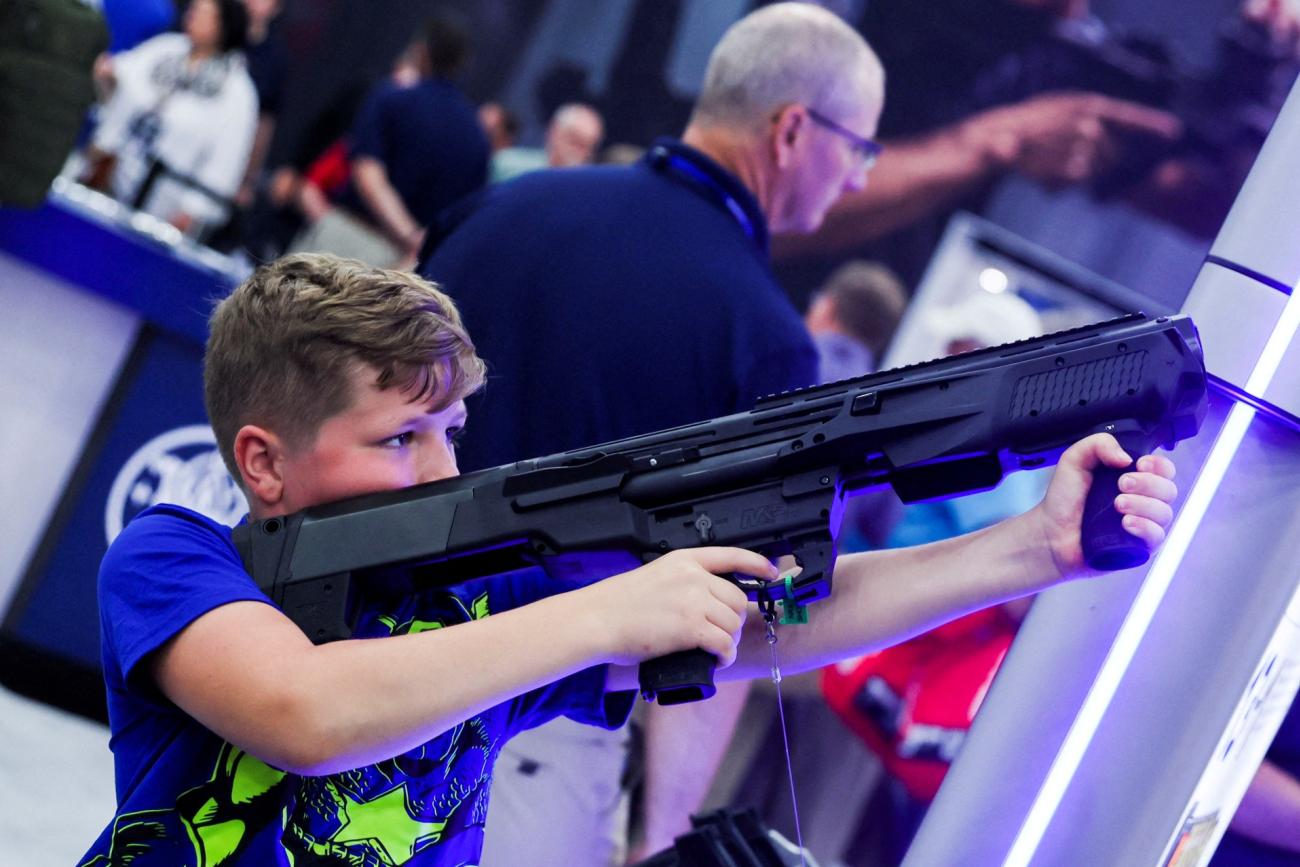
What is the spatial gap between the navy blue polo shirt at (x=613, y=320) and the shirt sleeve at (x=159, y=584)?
0.78m

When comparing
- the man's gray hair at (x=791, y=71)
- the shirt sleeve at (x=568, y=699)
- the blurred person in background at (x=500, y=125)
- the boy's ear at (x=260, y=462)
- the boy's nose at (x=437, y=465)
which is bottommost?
the blurred person in background at (x=500, y=125)

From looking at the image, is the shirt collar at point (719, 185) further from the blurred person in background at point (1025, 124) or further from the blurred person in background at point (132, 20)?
the blurred person in background at point (1025, 124)

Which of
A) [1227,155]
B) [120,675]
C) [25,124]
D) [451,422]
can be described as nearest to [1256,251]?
[451,422]

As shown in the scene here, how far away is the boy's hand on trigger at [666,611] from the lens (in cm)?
142

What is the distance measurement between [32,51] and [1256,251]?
3.38 metres

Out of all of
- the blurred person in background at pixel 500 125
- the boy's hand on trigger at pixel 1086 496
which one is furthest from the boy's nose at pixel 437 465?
the blurred person in background at pixel 500 125

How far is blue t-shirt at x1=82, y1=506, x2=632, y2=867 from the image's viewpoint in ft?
4.73

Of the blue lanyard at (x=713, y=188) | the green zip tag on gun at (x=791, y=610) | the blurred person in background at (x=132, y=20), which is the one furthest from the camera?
the blurred person in background at (x=132, y=20)

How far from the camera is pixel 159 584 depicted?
4.70 feet

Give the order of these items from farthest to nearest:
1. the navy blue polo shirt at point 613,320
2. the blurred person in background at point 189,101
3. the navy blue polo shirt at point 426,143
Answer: the navy blue polo shirt at point 426,143, the blurred person in background at point 189,101, the navy blue polo shirt at point 613,320

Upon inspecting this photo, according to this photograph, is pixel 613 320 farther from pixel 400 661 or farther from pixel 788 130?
pixel 400 661

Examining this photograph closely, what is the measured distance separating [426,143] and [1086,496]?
14.5ft

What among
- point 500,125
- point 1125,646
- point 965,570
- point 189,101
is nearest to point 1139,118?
point 500,125

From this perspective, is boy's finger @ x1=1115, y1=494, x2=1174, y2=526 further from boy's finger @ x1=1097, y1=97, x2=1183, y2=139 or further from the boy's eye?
boy's finger @ x1=1097, y1=97, x2=1183, y2=139
